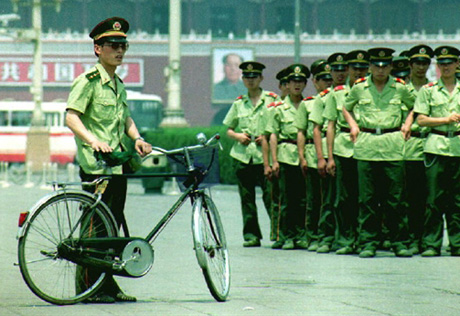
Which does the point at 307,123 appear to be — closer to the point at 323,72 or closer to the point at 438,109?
the point at 323,72

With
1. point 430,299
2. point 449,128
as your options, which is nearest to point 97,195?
point 430,299

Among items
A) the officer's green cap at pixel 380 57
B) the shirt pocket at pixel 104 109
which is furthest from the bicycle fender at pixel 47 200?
the officer's green cap at pixel 380 57

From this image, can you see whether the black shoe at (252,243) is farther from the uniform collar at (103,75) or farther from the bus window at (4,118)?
the bus window at (4,118)

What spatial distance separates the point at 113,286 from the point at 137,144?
97 cm

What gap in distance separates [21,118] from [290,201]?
38.0 m

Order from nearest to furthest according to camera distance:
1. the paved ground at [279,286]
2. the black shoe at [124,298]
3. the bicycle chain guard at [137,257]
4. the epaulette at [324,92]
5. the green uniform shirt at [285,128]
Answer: the paved ground at [279,286]
the bicycle chain guard at [137,257]
the black shoe at [124,298]
the epaulette at [324,92]
the green uniform shirt at [285,128]

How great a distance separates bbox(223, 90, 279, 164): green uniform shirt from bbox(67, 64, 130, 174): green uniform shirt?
Result: 447 cm

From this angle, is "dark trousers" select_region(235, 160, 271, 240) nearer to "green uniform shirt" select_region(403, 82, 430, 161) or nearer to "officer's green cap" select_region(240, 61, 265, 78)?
"officer's green cap" select_region(240, 61, 265, 78)

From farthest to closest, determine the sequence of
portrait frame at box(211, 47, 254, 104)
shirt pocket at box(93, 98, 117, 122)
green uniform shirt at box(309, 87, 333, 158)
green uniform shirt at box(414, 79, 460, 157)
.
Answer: portrait frame at box(211, 47, 254, 104)
green uniform shirt at box(309, 87, 333, 158)
green uniform shirt at box(414, 79, 460, 157)
shirt pocket at box(93, 98, 117, 122)

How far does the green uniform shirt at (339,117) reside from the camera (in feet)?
36.3

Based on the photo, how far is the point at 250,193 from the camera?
12258mm

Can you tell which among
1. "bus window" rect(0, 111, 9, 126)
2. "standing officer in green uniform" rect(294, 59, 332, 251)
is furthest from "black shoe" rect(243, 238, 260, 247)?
"bus window" rect(0, 111, 9, 126)

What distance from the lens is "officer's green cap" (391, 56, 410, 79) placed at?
1165 cm

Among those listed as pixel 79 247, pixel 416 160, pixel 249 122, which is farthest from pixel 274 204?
pixel 79 247
